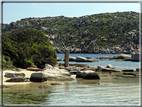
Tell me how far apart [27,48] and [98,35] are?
111634mm

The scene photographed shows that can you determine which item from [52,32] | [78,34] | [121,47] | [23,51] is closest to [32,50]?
[23,51]

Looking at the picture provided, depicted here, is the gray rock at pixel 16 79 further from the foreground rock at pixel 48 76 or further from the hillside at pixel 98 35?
the hillside at pixel 98 35

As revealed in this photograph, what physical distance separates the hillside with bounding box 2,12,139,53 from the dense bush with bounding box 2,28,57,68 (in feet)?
325

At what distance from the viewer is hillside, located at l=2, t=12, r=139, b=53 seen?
413 ft

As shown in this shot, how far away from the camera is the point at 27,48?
22.3 m

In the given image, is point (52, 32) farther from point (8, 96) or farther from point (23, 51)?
point (8, 96)

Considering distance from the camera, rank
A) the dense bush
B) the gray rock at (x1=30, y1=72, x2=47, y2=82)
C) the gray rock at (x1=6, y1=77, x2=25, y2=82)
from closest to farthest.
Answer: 1. the gray rock at (x1=6, y1=77, x2=25, y2=82)
2. the gray rock at (x1=30, y1=72, x2=47, y2=82)
3. the dense bush

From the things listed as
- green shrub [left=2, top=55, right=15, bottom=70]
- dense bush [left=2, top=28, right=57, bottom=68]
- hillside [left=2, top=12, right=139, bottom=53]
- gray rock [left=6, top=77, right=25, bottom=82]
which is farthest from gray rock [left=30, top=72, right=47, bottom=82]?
hillside [left=2, top=12, right=139, bottom=53]

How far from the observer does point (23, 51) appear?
21.6 metres

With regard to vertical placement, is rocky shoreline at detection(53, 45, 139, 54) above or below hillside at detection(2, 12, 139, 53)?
below

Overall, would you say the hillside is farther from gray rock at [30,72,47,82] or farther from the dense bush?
gray rock at [30,72,47,82]

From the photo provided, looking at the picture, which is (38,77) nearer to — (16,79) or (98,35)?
(16,79)

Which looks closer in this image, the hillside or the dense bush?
the dense bush

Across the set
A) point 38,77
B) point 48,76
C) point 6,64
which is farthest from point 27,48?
point 38,77
